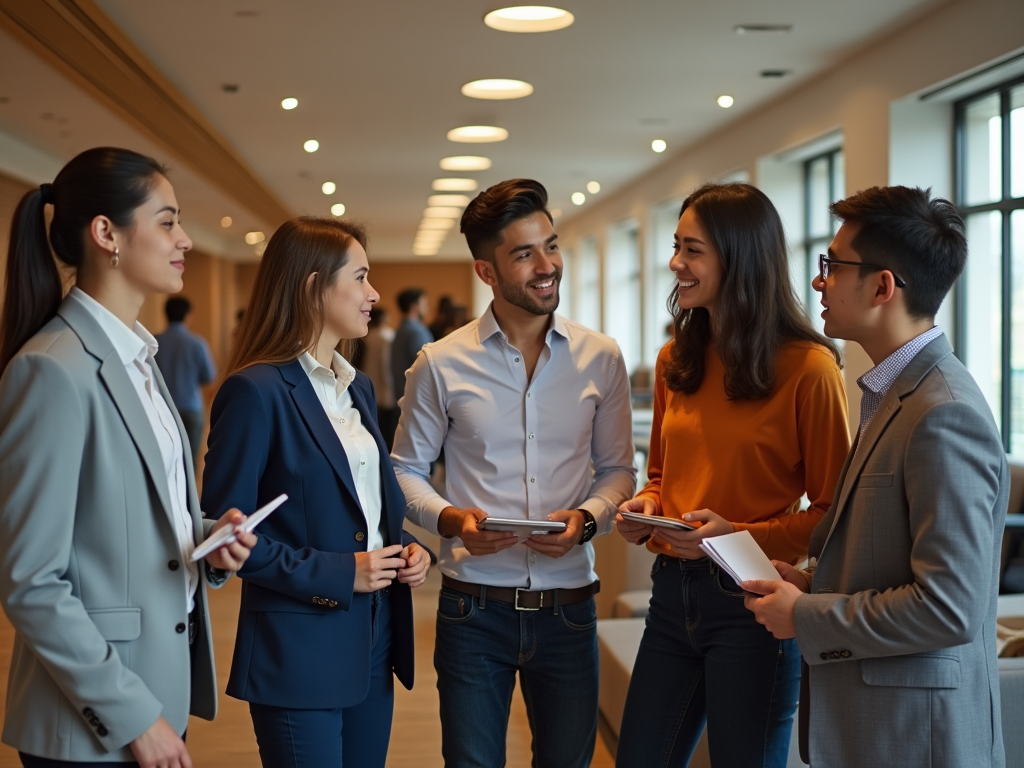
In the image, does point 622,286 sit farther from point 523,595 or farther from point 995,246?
point 523,595

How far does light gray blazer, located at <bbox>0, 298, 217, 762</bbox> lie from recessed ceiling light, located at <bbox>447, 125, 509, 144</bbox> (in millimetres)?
9422

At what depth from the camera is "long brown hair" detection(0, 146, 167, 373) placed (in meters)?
1.75

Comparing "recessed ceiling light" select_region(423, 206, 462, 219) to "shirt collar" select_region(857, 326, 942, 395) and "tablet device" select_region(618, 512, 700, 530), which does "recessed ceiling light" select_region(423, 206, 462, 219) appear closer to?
"tablet device" select_region(618, 512, 700, 530)

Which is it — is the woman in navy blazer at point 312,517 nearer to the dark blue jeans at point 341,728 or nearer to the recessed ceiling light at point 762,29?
the dark blue jeans at point 341,728

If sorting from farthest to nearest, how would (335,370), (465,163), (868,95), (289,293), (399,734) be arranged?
1. (465,163)
2. (868,95)
3. (399,734)
4. (335,370)
5. (289,293)

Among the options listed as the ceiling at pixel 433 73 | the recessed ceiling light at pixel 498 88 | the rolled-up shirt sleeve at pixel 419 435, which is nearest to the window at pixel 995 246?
the ceiling at pixel 433 73

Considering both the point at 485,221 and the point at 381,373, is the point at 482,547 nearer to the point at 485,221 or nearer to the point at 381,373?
the point at 485,221

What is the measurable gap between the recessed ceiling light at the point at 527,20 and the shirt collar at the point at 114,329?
533 cm

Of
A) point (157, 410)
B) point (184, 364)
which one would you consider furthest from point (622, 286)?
point (157, 410)

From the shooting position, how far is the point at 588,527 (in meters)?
2.48

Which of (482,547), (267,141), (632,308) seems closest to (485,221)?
(482,547)

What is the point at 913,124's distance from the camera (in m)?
7.64

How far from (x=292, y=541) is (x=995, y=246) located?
680 cm

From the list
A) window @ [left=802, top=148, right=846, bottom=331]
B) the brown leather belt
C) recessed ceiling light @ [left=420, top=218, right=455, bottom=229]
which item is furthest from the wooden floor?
recessed ceiling light @ [left=420, top=218, right=455, bottom=229]
